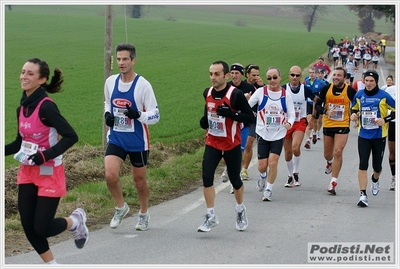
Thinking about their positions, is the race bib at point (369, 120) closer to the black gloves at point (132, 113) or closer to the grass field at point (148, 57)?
the black gloves at point (132, 113)

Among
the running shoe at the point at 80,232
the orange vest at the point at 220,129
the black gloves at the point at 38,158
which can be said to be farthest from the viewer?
the orange vest at the point at 220,129

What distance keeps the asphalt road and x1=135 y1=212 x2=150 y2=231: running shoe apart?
85mm

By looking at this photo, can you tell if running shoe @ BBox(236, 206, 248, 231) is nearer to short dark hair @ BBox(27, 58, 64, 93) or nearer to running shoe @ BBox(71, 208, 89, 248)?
running shoe @ BBox(71, 208, 89, 248)

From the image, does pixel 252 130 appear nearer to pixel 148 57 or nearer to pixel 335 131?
pixel 335 131

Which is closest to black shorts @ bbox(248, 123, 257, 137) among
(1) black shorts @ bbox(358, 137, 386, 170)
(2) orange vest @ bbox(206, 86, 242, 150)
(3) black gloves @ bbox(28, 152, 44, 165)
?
(1) black shorts @ bbox(358, 137, 386, 170)

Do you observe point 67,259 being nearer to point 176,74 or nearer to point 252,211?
point 252,211

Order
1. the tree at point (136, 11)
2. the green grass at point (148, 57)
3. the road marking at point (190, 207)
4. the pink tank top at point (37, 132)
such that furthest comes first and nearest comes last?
the tree at point (136, 11)
the green grass at point (148, 57)
the road marking at point (190, 207)
the pink tank top at point (37, 132)

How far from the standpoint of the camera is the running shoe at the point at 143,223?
936 centimetres

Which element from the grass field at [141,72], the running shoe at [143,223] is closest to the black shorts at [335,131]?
the grass field at [141,72]

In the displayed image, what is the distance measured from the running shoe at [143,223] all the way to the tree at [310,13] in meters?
139

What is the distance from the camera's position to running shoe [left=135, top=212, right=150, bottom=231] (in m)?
9.36

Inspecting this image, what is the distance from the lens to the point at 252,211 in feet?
35.2

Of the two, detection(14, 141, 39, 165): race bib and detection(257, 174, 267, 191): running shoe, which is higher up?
detection(14, 141, 39, 165): race bib

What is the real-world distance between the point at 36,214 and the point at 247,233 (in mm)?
3076
